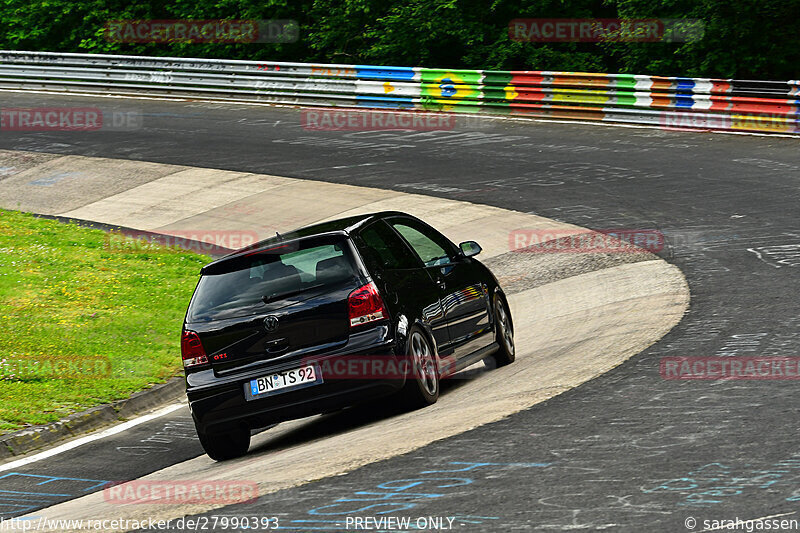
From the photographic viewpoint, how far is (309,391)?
303 inches

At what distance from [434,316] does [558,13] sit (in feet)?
83.3

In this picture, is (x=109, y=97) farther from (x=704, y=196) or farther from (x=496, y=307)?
(x=496, y=307)

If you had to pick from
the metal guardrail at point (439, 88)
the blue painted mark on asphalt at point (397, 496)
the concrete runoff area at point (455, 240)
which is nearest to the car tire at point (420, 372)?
the concrete runoff area at point (455, 240)
